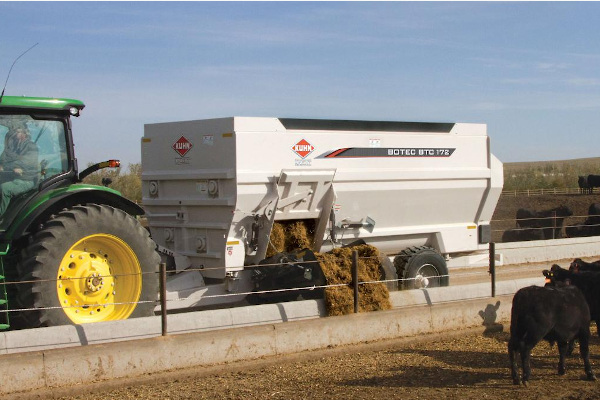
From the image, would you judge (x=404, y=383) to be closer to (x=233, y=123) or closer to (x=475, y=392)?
(x=475, y=392)

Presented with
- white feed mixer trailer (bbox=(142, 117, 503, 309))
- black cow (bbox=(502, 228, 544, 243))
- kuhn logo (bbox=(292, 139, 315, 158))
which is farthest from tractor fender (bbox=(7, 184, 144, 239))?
black cow (bbox=(502, 228, 544, 243))

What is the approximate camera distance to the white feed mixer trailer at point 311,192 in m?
12.0

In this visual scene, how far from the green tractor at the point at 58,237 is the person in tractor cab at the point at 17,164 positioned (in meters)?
0.01

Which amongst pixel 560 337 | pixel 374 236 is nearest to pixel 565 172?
pixel 374 236

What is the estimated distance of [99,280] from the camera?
31.6ft

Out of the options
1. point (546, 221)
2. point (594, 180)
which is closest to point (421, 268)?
point (546, 221)

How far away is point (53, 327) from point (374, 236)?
6646 mm

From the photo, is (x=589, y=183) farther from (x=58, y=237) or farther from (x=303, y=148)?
(x=58, y=237)

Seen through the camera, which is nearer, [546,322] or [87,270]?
[546,322]

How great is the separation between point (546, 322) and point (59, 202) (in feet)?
19.1

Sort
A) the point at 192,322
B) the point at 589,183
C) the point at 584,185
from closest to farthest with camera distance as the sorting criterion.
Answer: the point at 192,322 < the point at 589,183 < the point at 584,185

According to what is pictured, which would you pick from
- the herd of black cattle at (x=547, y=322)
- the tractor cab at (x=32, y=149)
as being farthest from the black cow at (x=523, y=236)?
the tractor cab at (x=32, y=149)

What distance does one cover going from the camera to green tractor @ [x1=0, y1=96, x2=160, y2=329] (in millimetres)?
8930

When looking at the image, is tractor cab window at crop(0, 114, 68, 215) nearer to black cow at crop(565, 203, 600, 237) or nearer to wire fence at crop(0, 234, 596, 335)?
wire fence at crop(0, 234, 596, 335)
